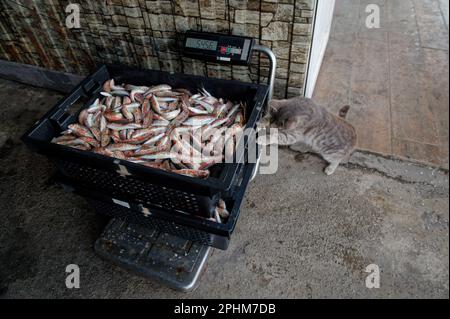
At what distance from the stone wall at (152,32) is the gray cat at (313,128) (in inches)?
13.5

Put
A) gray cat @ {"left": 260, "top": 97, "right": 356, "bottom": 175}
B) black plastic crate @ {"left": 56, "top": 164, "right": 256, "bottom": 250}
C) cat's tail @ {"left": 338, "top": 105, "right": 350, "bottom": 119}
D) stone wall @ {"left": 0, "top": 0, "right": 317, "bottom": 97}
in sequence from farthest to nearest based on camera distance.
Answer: cat's tail @ {"left": 338, "top": 105, "right": 350, "bottom": 119}
gray cat @ {"left": 260, "top": 97, "right": 356, "bottom": 175}
stone wall @ {"left": 0, "top": 0, "right": 317, "bottom": 97}
black plastic crate @ {"left": 56, "top": 164, "right": 256, "bottom": 250}

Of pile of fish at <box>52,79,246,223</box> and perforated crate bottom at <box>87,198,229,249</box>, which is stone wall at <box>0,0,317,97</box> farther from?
perforated crate bottom at <box>87,198,229,249</box>

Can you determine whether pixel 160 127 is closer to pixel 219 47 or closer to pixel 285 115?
pixel 219 47

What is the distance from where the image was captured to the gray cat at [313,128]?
2400mm

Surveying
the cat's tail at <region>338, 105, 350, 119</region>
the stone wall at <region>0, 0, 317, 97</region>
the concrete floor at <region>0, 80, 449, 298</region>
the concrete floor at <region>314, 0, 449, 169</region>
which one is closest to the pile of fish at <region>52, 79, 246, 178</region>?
the stone wall at <region>0, 0, 317, 97</region>

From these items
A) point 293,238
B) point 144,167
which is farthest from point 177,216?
point 293,238

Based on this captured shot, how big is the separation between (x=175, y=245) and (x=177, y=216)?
52 centimetres

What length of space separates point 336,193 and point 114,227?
1.92 metres

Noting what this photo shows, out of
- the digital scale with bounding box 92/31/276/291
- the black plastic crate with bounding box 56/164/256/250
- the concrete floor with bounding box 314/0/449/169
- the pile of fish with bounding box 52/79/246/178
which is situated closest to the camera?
the black plastic crate with bounding box 56/164/256/250

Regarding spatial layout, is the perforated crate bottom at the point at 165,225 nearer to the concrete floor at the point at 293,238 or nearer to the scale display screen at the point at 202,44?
the concrete floor at the point at 293,238

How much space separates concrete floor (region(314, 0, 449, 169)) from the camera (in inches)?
110

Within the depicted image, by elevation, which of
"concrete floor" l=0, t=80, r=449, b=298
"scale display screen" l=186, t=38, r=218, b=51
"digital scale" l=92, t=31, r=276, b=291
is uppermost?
"scale display screen" l=186, t=38, r=218, b=51

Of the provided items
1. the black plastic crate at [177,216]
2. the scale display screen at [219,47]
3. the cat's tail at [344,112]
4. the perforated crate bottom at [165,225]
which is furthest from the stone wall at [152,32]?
the perforated crate bottom at [165,225]

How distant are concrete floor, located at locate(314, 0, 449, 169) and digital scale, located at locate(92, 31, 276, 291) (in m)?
1.44
